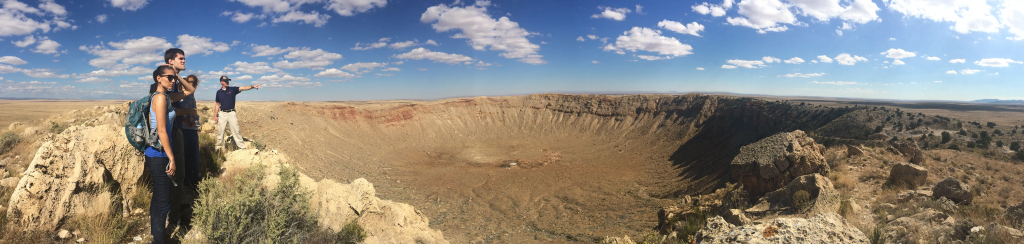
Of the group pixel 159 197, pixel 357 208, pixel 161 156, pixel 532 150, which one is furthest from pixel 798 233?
pixel 532 150

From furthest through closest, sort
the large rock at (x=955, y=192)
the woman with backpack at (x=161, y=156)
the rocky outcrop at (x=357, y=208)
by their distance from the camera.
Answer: the large rock at (x=955, y=192)
the rocky outcrop at (x=357, y=208)
the woman with backpack at (x=161, y=156)

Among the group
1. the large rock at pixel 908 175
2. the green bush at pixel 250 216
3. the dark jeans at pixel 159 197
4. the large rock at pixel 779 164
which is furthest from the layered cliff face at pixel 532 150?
the dark jeans at pixel 159 197

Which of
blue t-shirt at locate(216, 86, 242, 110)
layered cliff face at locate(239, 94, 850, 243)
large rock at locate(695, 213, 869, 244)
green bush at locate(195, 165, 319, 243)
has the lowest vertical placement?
layered cliff face at locate(239, 94, 850, 243)

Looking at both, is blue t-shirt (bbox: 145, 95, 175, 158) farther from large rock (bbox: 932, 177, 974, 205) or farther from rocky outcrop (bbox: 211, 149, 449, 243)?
large rock (bbox: 932, 177, 974, 205)

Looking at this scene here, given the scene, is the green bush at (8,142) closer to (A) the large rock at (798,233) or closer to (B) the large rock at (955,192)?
(A) the large rock at (798,233)

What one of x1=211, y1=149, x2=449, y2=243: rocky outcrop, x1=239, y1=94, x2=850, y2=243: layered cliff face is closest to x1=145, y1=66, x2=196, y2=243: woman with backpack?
x1=211, y1=149, x2=449, y2=243: rocky outcrop
